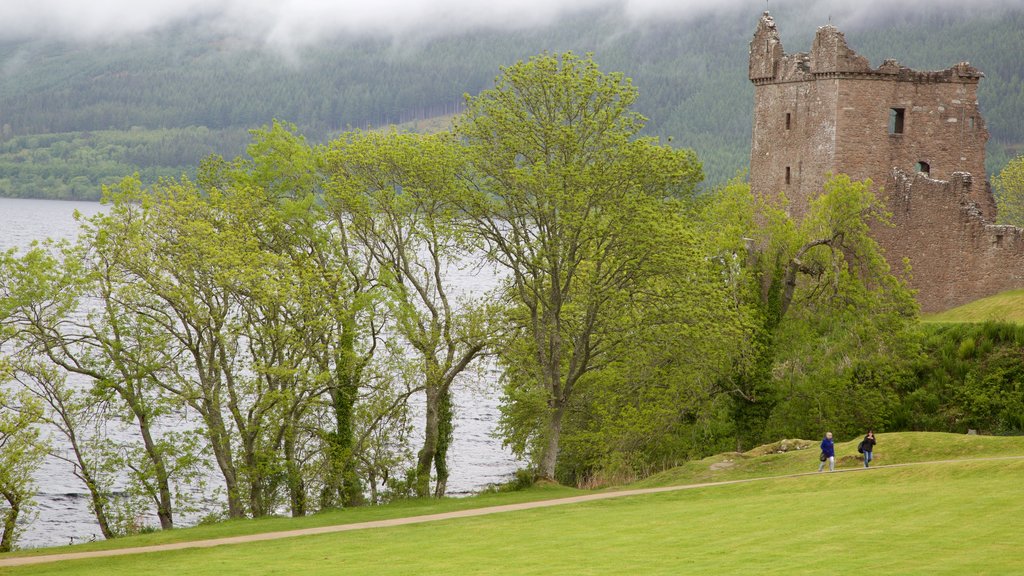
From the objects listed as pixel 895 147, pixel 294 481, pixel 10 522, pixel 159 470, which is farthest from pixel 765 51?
pixel 10 522

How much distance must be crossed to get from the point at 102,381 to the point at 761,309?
28.2m

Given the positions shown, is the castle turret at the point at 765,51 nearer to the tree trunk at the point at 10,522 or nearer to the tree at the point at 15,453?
the tree at the point at 15,453

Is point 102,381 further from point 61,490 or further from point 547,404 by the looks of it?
point 61,490

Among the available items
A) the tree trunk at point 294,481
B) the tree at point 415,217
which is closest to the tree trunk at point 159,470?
the tree trunk at point 294,481

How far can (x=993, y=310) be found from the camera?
5316 centimetres

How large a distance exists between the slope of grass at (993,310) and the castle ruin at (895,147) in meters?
0.57

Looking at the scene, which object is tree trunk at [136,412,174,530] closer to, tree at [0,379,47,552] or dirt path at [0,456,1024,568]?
tree at [0,379,47,552]

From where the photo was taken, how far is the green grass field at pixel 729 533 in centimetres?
2400

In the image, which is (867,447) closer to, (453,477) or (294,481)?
(294,481)

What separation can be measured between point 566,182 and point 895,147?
979 inches

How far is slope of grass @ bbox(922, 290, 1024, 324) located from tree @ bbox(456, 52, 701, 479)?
1599 cm

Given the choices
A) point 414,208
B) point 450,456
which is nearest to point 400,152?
point 414,208

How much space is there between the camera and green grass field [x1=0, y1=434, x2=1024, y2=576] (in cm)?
2400

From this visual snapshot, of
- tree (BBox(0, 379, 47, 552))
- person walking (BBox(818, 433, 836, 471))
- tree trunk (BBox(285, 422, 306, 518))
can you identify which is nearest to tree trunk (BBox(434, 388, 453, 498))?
tree trunk (BBox(285, 422, 306, 518))
